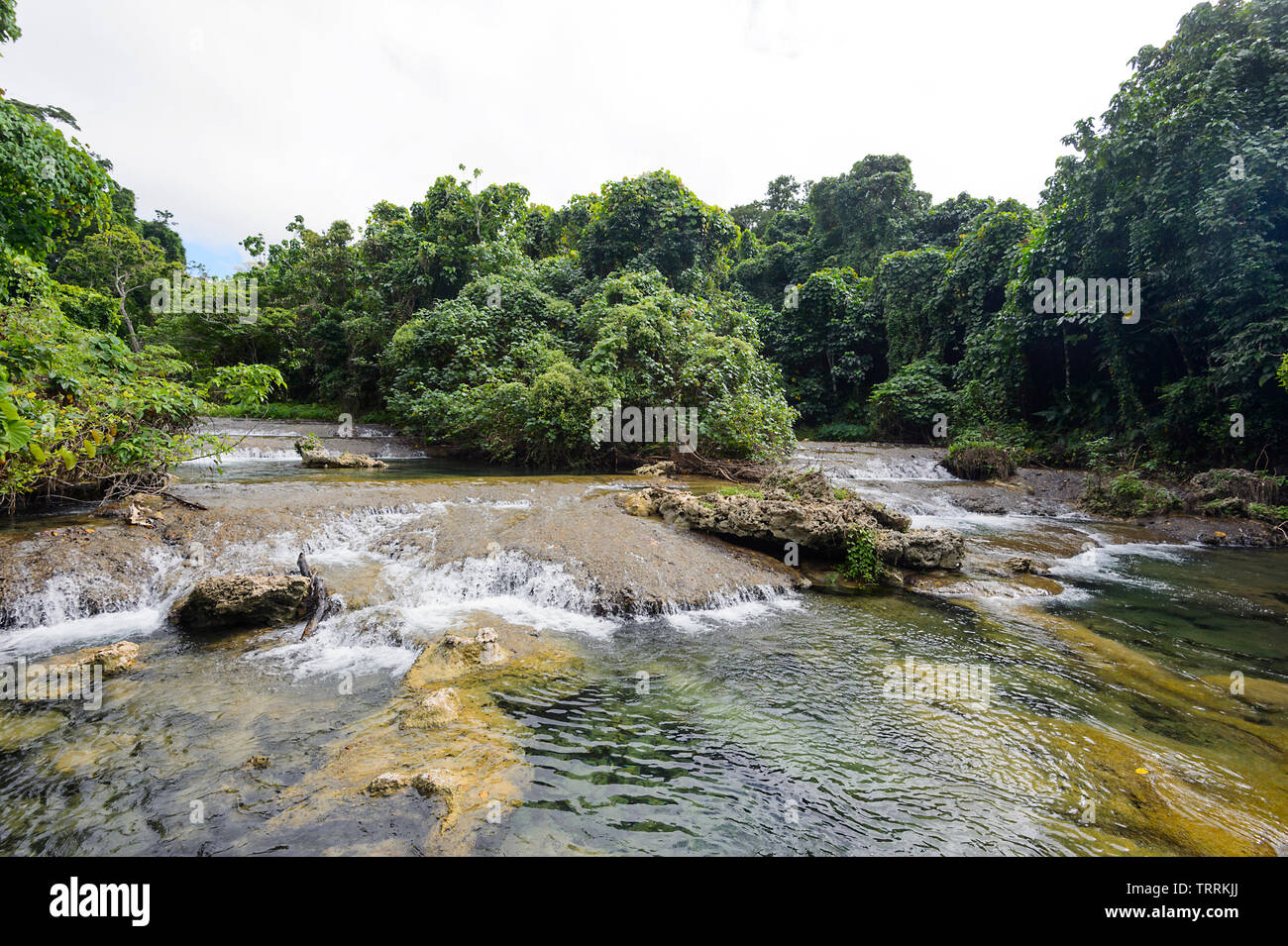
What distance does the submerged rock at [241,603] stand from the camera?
18.3 ft

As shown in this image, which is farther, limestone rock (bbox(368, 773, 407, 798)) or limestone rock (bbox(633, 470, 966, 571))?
limestone rock (bbox(633, 470, 966, 571))

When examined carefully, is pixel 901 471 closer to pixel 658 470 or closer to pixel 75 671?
pixel 658 470

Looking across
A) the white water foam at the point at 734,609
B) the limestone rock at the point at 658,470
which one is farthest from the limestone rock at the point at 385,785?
the limestone rock at the point at 658,470

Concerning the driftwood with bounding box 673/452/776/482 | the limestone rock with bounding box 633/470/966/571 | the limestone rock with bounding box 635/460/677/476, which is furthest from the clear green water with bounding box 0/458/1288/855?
the limestone rock with bounding box 635/460/677/476

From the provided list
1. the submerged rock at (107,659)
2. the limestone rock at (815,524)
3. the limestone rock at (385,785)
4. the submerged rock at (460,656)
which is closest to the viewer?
the limestone rock at (385,785)

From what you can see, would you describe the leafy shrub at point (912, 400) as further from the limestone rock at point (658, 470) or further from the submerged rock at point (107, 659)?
the submerged rock at point (107, 659)

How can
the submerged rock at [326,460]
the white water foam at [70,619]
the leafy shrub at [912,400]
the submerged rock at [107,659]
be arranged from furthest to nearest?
the leafy shrub at [912,400] → the submerged rock at [326,460] → the white water foam at [70,619] → the submerged rock at [107,659]

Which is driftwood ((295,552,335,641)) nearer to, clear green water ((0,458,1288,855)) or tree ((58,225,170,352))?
clear green water ((0,458,1288,855))

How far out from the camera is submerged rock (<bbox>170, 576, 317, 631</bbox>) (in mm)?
5574

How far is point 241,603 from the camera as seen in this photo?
5.59 meters

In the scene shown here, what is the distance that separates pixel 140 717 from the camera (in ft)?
13.3
